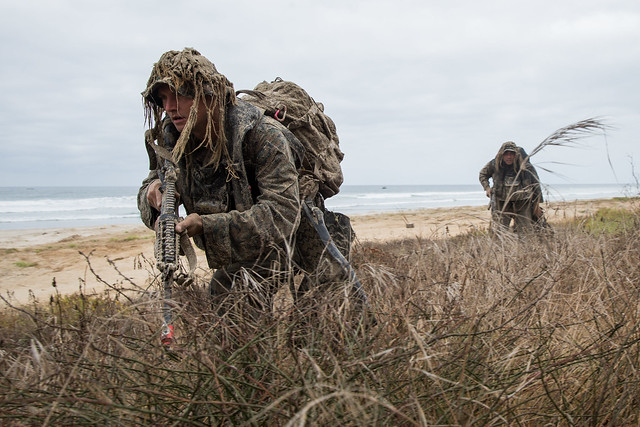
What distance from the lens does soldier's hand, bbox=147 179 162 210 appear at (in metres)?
2.59

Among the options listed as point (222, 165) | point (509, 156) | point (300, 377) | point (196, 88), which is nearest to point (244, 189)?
point (222, 165)

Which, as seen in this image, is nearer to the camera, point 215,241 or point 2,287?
point 215,241

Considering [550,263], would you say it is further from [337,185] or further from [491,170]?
[491,170]

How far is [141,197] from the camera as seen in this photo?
111 inches

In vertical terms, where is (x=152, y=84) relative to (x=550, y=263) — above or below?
above

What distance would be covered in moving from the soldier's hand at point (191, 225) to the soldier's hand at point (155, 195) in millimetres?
297

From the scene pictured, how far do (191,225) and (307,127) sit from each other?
1032 millimetres

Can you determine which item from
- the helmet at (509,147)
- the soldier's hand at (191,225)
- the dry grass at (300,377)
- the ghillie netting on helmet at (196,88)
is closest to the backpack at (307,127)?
the ghillie netting on helmet at (196,88)

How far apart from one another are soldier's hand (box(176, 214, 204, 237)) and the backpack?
0.69 meters

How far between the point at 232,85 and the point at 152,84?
1.36 feet

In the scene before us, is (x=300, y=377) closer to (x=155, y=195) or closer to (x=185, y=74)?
(x=155, y=195)

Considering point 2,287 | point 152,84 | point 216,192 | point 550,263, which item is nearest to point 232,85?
point 152,84

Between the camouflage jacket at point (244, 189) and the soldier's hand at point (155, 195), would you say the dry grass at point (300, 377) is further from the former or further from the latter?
the soldier's hand at point (155, 195)

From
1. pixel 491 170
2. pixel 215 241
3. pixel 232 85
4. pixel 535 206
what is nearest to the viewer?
pixel 215 241
